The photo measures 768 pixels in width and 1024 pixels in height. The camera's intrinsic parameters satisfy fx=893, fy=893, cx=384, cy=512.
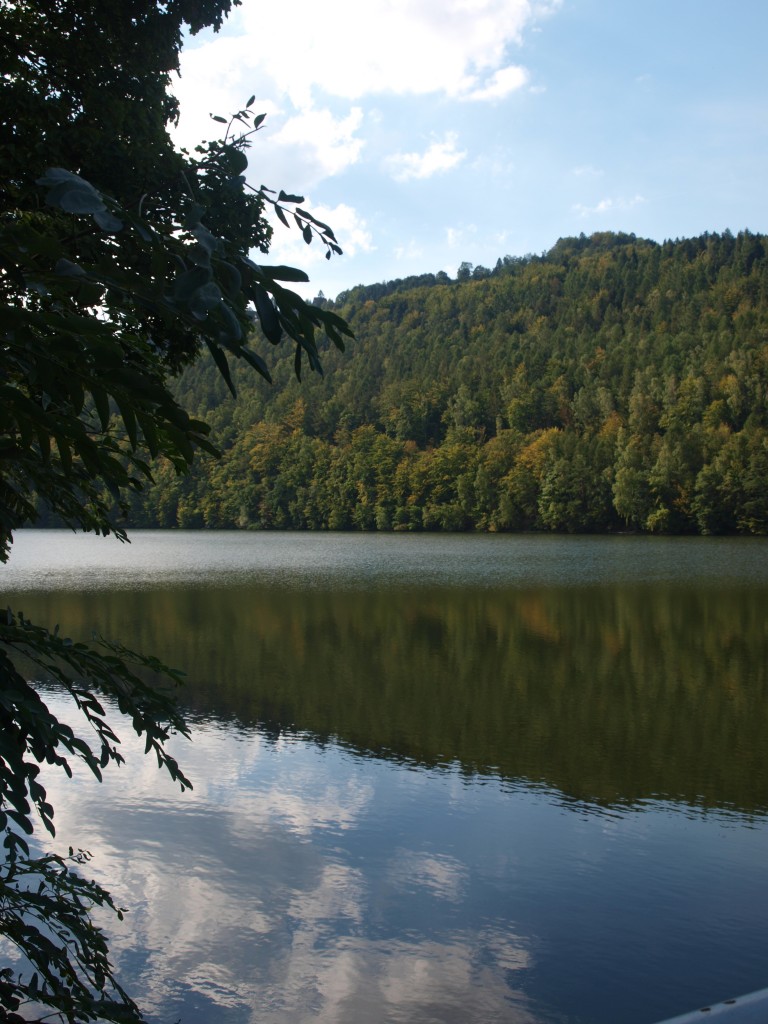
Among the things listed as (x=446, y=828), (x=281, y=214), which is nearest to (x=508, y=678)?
(x=446, y=828)

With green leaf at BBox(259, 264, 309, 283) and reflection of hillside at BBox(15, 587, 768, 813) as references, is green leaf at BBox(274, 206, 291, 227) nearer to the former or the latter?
green leaf at BBox(259, 264, 309, 283)

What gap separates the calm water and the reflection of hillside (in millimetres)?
73

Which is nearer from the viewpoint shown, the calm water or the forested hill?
the calm water

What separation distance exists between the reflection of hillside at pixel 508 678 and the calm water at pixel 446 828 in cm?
7

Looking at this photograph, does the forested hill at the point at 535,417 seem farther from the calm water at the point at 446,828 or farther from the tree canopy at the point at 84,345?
the tree canopy at the point at 84,345

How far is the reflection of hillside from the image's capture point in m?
10.6

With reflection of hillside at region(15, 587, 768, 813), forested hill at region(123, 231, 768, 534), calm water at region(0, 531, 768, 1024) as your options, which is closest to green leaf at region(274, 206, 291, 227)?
calm water at region(0, 531, 768, 1024)

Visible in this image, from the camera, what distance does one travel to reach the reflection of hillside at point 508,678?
1059cm

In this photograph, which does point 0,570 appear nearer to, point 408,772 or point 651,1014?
point 408,772

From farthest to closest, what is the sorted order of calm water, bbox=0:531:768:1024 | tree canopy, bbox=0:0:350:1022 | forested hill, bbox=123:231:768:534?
forested hill, bbox=123:231:768:534 < calm water, bbox=0:531:768:1024 < tree canopy, bbox=0:0:350:1022

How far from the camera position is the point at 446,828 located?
8.30 m

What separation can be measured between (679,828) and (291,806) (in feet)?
12.2

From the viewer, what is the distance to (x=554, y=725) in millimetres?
12211

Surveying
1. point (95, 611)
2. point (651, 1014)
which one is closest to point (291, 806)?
point (651, 1014)
